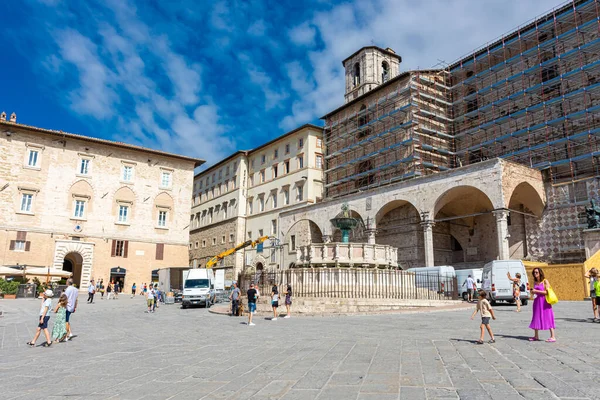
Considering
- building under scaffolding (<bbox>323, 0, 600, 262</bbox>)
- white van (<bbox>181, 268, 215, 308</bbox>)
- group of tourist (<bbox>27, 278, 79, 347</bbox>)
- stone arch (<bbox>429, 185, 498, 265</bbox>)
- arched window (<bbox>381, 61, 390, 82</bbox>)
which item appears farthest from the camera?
arched window (<bbox>381, 61, 390, 82</bbox>)

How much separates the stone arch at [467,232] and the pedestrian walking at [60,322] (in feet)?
89.0

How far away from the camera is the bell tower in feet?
159

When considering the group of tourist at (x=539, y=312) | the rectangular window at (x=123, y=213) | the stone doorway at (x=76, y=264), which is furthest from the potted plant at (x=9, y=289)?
the group of tourist at (x=539, y=312)

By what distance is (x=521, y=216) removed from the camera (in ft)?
98.2

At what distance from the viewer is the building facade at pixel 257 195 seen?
44.1m

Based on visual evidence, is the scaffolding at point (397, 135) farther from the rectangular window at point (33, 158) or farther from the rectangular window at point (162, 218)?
the rectangular window at point (33, 158)

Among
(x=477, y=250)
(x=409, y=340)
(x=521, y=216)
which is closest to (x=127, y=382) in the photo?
(x=409, y=340)

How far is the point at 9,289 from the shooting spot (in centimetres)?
2811

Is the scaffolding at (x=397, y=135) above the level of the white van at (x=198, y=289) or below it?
above

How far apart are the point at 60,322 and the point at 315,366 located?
21.6 ft

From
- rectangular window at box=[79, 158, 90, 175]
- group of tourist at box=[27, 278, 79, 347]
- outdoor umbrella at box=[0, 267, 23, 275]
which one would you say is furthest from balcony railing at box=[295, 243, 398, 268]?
rectangular window at box=[79, 158, 90, 175]

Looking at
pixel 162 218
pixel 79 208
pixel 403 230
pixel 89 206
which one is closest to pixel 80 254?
pixel 79 208

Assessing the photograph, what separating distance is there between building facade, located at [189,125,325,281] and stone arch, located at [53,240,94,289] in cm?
1611

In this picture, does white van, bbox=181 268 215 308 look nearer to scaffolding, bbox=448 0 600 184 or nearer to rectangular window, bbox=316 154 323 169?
rectangular window, bbox=316 154 323 169
